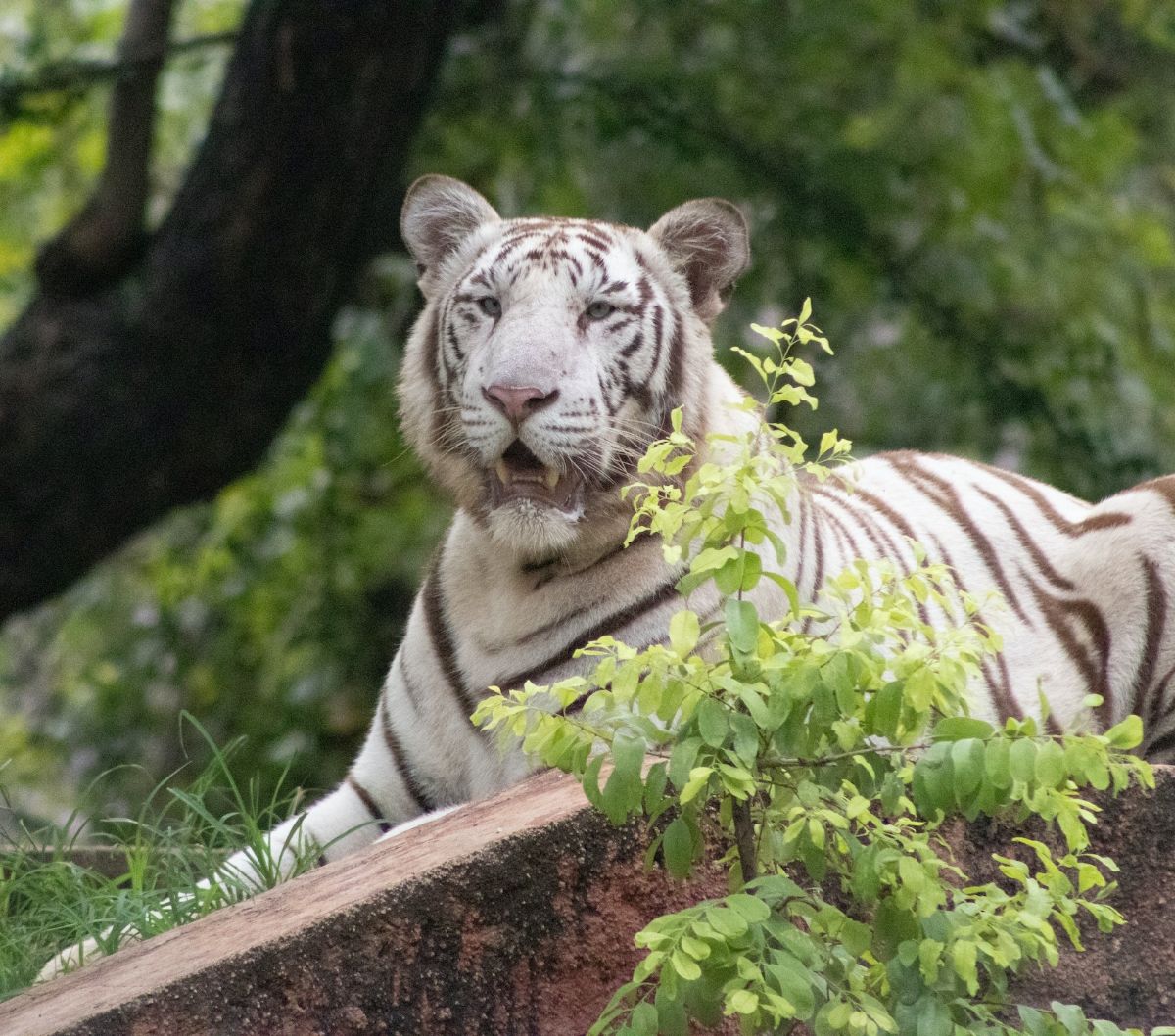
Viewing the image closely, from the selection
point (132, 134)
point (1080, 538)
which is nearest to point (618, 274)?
point (1080, 538)

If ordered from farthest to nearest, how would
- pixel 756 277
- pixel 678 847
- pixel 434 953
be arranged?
pixel 756 277 < pixel 434 953 < pixel 678 847

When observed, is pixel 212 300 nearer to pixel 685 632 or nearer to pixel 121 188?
pixel 121 188

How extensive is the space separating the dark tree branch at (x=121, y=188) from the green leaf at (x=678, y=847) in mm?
4769

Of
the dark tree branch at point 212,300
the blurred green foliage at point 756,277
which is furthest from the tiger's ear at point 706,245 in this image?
the blurred green foliage at point 756,277

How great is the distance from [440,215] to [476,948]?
6.16ft

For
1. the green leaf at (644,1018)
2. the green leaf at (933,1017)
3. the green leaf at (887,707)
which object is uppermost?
the green leaf at (887,707)

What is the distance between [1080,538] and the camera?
407 cm

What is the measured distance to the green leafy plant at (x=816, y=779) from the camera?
6.57 feet

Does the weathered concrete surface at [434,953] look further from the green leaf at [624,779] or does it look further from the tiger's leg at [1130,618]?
the tiger's leg at [1130,618]

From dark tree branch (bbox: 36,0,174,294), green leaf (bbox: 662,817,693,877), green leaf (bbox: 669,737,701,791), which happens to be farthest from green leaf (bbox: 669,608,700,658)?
dark tree branch (bbox: 36,0,174,294)

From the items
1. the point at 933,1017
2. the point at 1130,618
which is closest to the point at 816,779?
the point at 933,1017

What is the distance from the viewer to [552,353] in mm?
3299

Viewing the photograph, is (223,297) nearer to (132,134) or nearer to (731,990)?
(132,134)

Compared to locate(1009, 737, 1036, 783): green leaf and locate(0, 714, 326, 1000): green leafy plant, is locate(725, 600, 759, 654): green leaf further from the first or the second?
locate(0, 714, 326, 1000): green leafy plant
